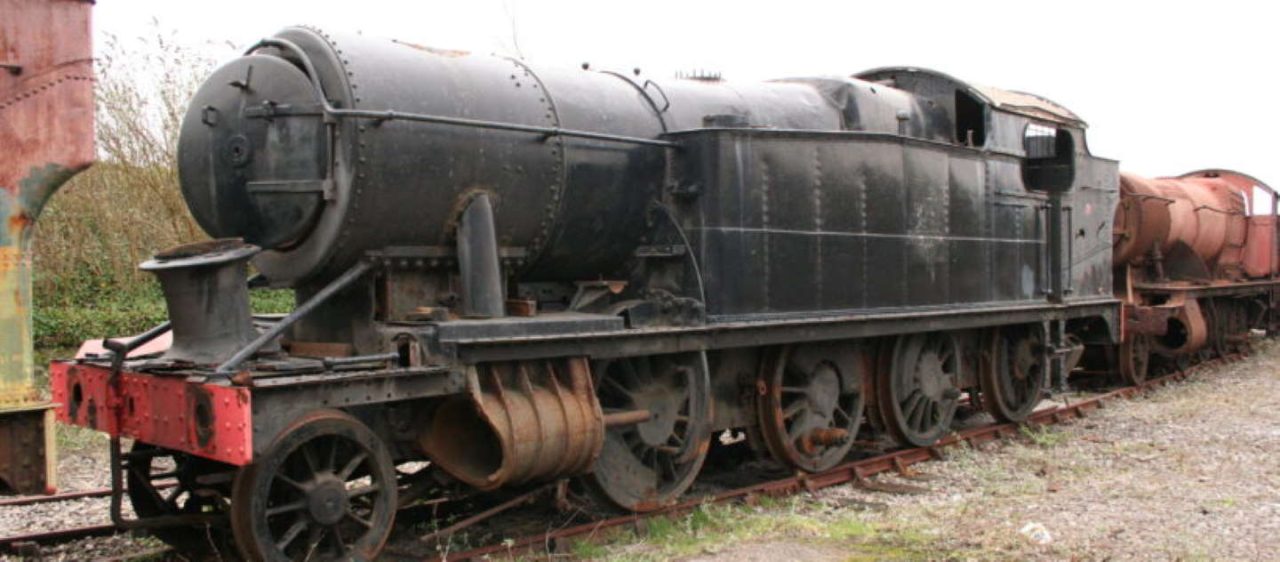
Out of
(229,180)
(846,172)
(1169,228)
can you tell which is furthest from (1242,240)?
(229,180)

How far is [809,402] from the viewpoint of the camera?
843 centimetres

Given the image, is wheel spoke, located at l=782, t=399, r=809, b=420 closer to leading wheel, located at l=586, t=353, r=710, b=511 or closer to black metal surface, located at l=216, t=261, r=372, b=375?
leading wheel, located at l=586, t=353, r=710, b=511

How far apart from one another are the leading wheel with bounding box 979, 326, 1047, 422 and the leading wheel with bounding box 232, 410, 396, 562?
6.64m

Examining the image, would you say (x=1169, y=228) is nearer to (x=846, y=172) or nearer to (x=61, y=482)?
(x=846, y=172)

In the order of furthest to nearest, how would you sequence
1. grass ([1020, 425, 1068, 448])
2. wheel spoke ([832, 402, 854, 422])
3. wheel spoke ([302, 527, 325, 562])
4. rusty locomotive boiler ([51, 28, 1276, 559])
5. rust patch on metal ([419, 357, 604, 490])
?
grass ([1020, 425, 1068, 448])
wheel spoke ([832, 402, 854, 422])
rust patch on metal ([419, 357, 604, 490])
rusty locomotive boiler ([51, 28, 1276, 559])
wheel spoke ([302, 527, 325, 562])

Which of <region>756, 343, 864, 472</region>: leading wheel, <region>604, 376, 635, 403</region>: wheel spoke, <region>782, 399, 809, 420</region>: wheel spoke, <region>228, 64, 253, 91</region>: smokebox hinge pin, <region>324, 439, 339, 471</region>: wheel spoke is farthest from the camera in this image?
<region>782, 399, 809, 420</region>: wheel spoke

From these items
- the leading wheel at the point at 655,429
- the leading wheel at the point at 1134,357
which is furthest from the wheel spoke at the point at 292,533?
the leading wheel at the point at 1134,357

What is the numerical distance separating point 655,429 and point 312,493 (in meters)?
2.48

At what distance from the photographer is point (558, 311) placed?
23.8 ft

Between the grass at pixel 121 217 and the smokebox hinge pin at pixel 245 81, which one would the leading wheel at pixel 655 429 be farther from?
the grass at pixel 121 217


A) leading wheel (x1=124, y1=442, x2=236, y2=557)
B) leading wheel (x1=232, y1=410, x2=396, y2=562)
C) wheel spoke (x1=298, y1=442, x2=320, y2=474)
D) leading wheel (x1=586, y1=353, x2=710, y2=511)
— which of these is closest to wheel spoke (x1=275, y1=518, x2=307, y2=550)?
leading wheel (x1=232, y1=410, x2=396, y2=562)

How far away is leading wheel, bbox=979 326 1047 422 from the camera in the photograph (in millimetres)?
10617

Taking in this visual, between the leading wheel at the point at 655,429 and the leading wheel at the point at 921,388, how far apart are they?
7.66ft

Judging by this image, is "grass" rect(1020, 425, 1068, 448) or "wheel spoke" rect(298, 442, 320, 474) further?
"grass" rect(1020, 425, 1068, 448)
